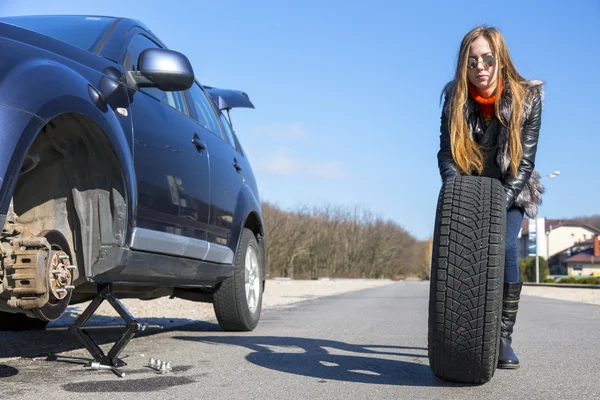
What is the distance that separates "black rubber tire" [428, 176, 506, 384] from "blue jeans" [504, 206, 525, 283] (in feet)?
2.07

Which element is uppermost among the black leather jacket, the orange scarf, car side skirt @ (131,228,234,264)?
the orange scarf

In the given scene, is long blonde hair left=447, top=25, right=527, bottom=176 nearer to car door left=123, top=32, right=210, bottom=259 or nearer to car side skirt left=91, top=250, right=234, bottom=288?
car door left=123, top=32, right=210, bottom=259

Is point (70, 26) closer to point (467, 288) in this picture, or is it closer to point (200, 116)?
point (200, 116)

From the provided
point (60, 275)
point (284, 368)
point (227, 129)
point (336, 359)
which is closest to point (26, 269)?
point (60, 275)

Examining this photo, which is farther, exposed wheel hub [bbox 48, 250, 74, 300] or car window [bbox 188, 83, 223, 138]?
car window [bbox 188, 83, 223, 138]

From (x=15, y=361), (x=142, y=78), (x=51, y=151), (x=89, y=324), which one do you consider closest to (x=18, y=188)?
(x=51, y=151)

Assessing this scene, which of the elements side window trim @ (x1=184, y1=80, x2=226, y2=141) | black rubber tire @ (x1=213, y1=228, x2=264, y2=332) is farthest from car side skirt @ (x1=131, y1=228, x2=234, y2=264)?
side window trim @ (x1=184, y1=80, x2=226, y2=141)

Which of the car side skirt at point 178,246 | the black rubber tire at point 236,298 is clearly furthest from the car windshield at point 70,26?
the black rubber tire at point 236,298

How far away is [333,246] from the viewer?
222ft

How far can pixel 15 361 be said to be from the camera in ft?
12.1

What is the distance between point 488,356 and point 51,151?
6.28 ft

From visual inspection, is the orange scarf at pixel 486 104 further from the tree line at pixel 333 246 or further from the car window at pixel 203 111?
the tree line at pixel 333 246

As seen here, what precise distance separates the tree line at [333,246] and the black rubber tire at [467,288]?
49977 mm

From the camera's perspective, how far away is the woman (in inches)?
137
